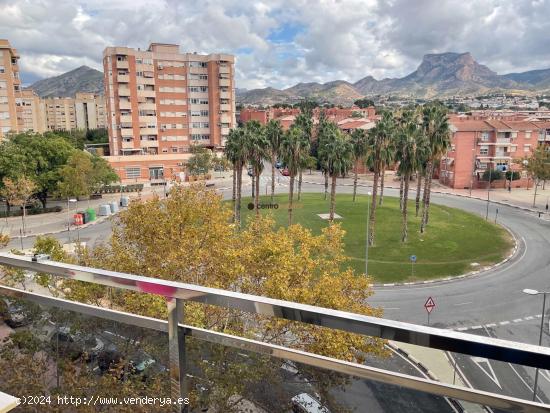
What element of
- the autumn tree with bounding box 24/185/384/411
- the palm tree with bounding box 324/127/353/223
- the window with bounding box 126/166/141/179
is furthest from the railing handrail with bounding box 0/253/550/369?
the window with bounding box 126/166/141/179

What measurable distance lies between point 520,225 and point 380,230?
13.7 meters

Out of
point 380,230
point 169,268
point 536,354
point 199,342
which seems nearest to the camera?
point 536,354

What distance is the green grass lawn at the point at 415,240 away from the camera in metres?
28.8

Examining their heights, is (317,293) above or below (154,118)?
below

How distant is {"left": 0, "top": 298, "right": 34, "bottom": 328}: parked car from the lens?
3.76m

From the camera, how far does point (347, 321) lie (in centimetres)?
229

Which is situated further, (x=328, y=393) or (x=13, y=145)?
(x=13, y=145)

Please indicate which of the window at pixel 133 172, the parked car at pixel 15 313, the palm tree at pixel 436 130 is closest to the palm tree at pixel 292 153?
→ the palm tree at pixel 436 130

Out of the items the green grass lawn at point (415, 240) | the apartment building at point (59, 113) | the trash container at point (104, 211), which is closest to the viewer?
the green grass lawn at point (415, 240)

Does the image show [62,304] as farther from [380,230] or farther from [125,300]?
[380,230]

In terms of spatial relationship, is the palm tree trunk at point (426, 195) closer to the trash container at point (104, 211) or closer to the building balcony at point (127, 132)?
the trash container at point (104, 211)

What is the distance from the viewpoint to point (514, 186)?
61.7 meters

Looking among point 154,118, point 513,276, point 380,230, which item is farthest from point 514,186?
point 154,118

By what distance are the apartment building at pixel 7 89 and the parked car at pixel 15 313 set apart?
64744 mm
